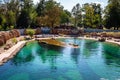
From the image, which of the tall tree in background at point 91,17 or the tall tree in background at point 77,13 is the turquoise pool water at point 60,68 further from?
the tall tree in background at point 77,13

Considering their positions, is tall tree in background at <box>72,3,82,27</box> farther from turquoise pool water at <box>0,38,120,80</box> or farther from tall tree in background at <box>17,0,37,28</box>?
turquoise pool water at <box>0,38,120,80</box>

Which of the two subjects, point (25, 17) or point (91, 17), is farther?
point (91, 17)

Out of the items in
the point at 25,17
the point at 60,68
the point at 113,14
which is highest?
the point at 113,14

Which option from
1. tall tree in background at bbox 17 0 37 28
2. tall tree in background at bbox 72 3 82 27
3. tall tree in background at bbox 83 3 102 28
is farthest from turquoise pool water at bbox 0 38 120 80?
tall tree in background at bbox 72 3 82 27

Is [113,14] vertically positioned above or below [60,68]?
above

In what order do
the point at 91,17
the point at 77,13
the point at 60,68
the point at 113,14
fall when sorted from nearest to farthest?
the point at 60,68 → the point at 113,14 → the point at 91,17 → the point at 77,13

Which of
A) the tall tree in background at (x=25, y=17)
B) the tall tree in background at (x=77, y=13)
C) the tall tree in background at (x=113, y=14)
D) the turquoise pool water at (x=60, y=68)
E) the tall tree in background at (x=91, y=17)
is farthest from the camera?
the tall tree in background at (x=77, y=13)

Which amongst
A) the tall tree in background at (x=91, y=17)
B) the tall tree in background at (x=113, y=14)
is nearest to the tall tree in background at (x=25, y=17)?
the tall tree in background at (x=91, y=17)

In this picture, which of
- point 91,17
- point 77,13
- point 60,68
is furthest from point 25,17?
point 60,68

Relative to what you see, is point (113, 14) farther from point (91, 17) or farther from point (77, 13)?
point (77, 13)

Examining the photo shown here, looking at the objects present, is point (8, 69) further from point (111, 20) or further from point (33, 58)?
point (111, 20)

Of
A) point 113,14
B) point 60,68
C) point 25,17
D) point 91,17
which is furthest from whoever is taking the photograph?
point 91,17

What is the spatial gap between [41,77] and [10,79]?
2521 mm

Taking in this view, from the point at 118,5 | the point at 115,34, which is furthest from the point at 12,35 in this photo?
the point at 118,5
